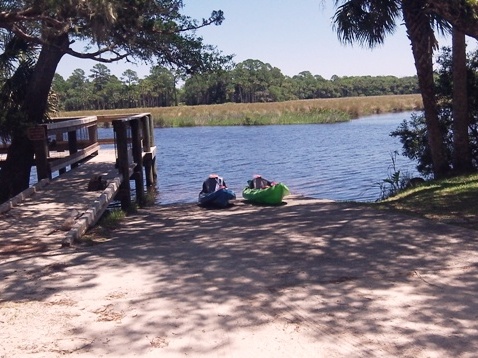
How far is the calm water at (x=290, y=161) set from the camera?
2020cm

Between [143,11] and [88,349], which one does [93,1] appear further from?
[88,349]

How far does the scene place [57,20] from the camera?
1036 cm

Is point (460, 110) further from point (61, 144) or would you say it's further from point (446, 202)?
point (61, 144)

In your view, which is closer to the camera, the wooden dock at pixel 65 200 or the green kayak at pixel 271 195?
the wooden dock at pixel 65 200

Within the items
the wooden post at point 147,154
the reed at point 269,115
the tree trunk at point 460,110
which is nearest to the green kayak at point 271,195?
the tree trunk at point 460,110

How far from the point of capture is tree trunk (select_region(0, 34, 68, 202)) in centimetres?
1420

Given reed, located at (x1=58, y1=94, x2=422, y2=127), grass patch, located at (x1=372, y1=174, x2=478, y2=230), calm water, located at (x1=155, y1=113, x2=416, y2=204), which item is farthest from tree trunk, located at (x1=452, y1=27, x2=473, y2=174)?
reed, located at (x1=58, y1=94, x2=422, y2=127)

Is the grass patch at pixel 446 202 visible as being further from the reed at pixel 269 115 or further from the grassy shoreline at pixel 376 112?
the reed at pixel 269 115

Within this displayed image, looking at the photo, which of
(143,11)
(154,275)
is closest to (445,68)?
(143,11)

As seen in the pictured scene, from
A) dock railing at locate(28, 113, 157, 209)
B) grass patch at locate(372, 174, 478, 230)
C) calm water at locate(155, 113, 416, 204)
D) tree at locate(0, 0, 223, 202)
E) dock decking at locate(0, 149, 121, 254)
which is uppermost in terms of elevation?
tree at locate(0, 0, 223, 202)

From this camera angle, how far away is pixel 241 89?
10681 cm

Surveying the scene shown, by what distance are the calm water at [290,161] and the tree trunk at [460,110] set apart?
2901mm

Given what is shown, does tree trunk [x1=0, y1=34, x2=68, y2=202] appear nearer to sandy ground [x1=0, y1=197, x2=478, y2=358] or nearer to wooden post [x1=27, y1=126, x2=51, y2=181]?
wooden post [x1=27, y1=126, x2=51, y2=181]

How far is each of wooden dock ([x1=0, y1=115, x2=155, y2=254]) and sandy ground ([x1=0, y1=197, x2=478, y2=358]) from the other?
625mm
